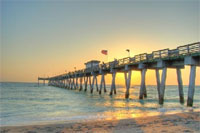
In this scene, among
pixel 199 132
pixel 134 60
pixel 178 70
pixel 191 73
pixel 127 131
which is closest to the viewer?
pixel 199 132

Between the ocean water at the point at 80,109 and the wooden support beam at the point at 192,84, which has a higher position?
the wooden support beam at the point at 192,84

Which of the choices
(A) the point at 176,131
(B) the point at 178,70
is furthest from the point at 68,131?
(B) the point at 178,70

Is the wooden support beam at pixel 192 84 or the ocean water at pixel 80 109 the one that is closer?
the ocean water at pixel 80 109

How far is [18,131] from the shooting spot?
27.3ft

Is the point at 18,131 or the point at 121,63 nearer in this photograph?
the point at 18,131

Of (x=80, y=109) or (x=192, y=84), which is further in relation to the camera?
(x=80, y=109)

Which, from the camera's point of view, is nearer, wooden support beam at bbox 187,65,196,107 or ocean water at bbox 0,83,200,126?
ocean water at bbox 0,83,200,126

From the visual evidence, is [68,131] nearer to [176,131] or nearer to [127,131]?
[127,131]

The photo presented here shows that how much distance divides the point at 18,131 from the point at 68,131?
2405 mm

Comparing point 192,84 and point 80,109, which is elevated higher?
point 192,84

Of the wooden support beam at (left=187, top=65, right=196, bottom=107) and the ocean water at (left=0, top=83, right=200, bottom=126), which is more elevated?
the wooden support beam at (left=187, top=65, right=196, bottom=107)

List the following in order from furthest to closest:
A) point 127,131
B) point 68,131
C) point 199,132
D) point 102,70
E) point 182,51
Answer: point 102,70, point 182,51, point 68,131, point 127,131, point 199,132

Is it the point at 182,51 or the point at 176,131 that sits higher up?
the point at 182,51

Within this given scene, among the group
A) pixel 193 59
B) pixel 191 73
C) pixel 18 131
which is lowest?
pixel 18 131
